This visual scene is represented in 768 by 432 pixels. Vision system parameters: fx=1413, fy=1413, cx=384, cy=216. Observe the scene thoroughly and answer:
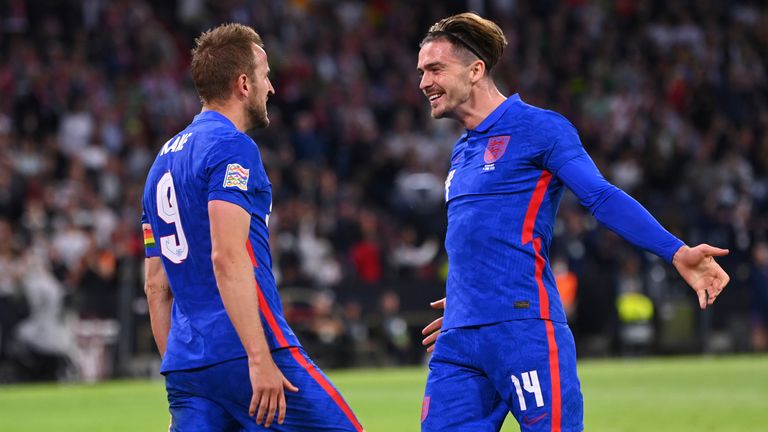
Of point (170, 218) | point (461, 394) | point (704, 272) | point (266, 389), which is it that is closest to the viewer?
point (266, 389)

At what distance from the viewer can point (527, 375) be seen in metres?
5.59

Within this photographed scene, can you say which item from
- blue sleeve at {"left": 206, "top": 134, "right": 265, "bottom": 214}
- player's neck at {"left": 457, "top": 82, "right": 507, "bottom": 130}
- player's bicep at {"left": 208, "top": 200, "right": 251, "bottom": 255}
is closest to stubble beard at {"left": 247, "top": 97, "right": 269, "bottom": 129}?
blue sleeve at {"left": 206, "top": 134, "right": 265, "bottom": 214}

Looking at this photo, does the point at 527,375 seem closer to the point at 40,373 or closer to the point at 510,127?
the point at 510,127

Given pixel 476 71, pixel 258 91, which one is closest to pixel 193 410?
pixel 258 91

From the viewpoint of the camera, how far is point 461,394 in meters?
5.70

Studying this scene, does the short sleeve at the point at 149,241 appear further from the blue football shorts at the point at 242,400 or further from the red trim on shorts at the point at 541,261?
the red trim on shorts at the point at 541,261

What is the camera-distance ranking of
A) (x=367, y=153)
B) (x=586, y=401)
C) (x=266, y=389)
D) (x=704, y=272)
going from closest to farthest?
(x=266, y=389) → (x=704, y=272) → (x=586, y=401) → (x=367, y=153)

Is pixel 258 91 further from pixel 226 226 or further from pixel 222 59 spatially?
pixel 226 226

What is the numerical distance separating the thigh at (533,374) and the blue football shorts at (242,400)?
705 millimetres

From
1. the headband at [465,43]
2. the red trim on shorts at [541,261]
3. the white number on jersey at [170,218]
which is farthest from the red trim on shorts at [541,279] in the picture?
the white number on jersey at [170,218]

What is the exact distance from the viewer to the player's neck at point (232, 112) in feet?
17.7

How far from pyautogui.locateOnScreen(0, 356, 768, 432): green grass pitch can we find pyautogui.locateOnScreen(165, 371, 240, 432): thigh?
695 centimetres

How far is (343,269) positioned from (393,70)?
273 inches

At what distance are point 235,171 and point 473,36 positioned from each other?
54.6 inches
